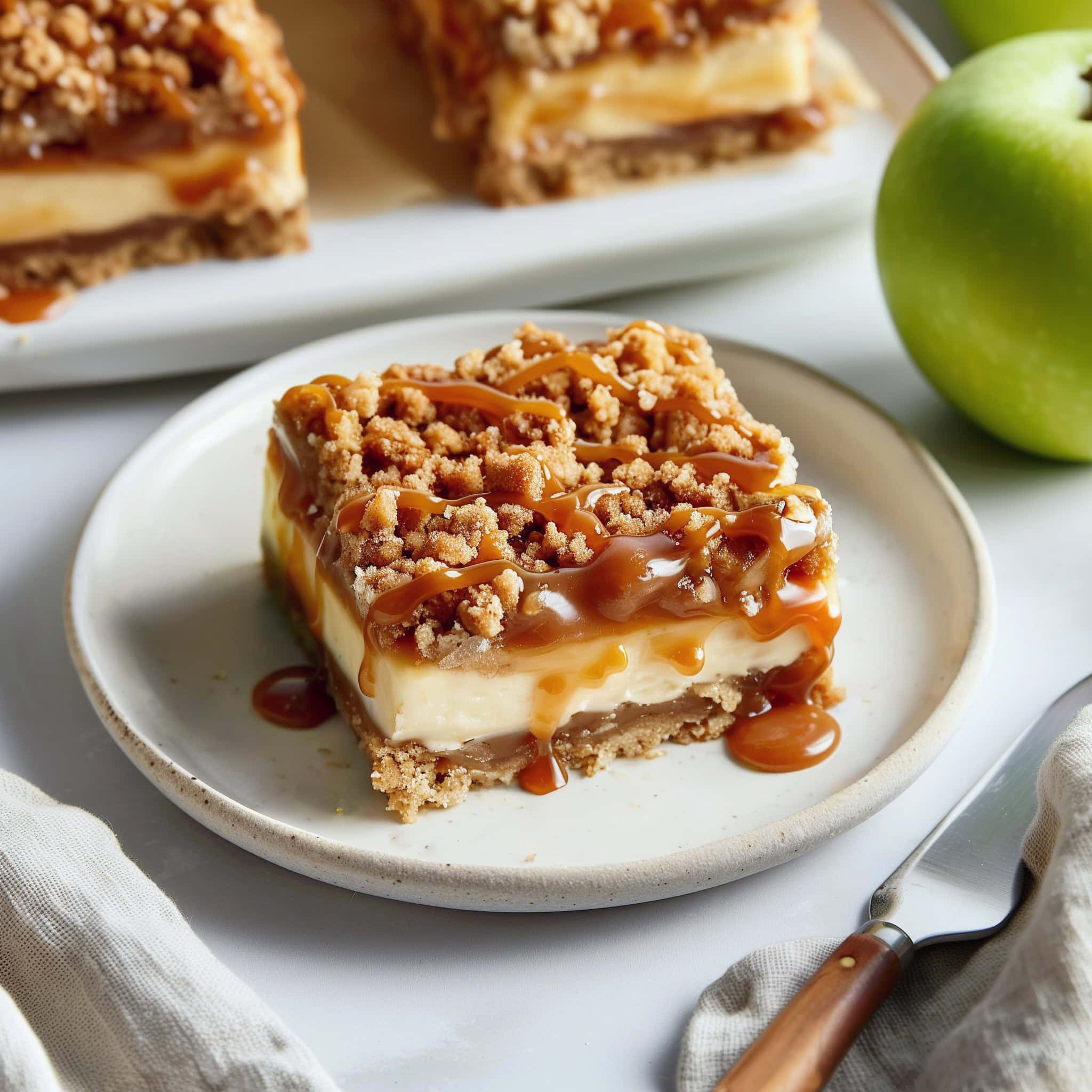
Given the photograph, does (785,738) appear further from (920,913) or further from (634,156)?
(634,156)

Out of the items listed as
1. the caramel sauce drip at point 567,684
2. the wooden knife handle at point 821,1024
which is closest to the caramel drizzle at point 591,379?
the caramel sauce drip at point 567,684

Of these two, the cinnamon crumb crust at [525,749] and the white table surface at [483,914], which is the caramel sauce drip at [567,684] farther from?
the white table surface at [483,914]

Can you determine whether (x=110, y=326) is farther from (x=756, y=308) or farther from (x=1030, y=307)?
(x=1030, y=307)

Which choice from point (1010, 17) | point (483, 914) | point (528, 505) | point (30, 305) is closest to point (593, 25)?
point (1010, 17)

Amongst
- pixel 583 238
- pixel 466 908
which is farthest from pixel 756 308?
pixel 466 908

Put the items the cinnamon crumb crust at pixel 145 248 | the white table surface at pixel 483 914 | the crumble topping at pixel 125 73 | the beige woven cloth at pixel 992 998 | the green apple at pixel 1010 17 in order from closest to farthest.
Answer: the beige woven cloth at pixel 992 998 → the white table surface at pixel 483 914 → the crumble topping at pixel 125 73 → the cinnamon crumb crust at pixel 145 248 → the green apple at pixel 1010 17
